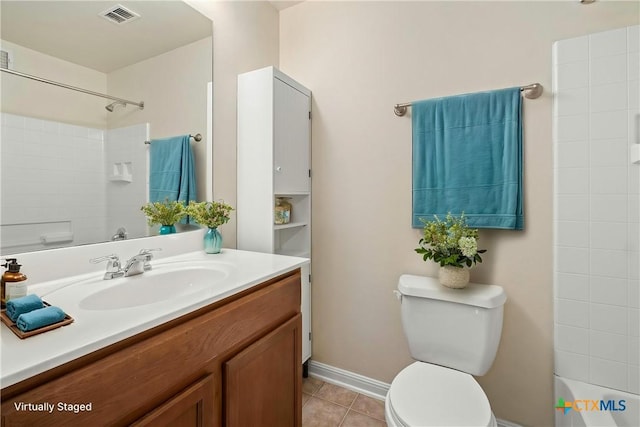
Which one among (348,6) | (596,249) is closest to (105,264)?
(348,6)

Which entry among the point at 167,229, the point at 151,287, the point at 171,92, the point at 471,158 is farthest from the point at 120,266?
the point at 471,158

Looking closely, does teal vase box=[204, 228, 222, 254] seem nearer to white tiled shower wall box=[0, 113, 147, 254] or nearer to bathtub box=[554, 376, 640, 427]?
white tiled shower wall box=[0, 113, 147, 254]

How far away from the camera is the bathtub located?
4.01ft

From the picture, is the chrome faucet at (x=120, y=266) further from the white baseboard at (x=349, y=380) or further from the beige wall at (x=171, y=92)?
the white baseboard at (x=349, y=380)

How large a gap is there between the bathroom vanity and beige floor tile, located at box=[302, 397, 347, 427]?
1.25ft

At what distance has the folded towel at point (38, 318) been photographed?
0.64 metres

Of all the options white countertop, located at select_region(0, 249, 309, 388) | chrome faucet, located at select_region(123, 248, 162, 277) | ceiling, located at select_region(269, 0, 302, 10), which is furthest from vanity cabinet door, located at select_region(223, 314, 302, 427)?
ceiling, located at select_region(269, 0, 302, 10)

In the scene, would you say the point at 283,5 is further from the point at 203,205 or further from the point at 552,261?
the point at 552,261

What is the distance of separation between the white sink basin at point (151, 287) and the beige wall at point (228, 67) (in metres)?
0.47

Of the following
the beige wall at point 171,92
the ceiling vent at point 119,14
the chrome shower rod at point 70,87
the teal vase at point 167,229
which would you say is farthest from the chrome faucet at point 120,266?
the ceiling vent at point 119,14

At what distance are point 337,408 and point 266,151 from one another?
1.48 meters

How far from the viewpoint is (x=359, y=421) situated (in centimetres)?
164

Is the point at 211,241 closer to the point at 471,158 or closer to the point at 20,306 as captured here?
the point at 20,306

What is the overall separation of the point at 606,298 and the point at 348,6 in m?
2.00
